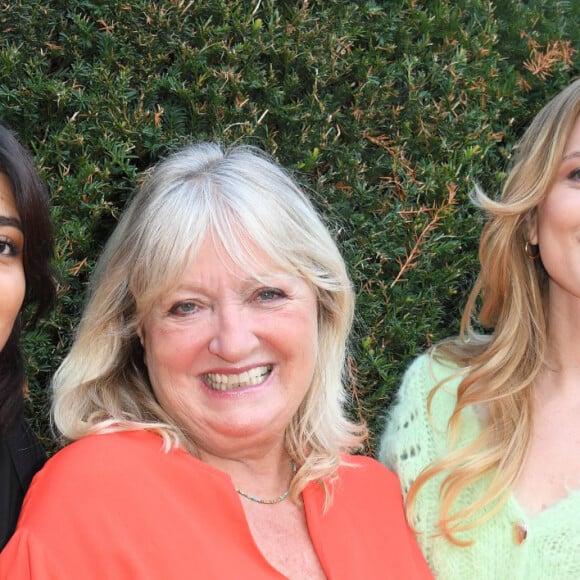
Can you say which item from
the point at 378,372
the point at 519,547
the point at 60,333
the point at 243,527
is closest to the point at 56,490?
the point at 243,527

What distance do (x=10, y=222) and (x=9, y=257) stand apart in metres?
0.10

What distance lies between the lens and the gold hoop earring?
10.9 feet

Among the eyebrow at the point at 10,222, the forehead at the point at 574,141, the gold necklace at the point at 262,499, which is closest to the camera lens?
the eyebrow at the point at 10,222

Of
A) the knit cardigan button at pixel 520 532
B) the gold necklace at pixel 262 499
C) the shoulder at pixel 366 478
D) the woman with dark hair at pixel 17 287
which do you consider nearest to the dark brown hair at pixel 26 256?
the woman with dark hair at pixel 17 287

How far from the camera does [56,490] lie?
228 cm

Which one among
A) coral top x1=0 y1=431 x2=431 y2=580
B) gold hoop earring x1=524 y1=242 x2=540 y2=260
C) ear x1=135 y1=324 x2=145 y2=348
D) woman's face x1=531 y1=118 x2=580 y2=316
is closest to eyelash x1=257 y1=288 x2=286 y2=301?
ear x1=135 y1=324 x2=145 y2=348

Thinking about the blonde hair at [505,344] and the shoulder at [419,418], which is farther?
the shoulder at [419,418]

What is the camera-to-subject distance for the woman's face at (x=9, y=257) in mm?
2529

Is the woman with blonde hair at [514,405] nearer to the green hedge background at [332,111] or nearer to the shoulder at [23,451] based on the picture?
the green hedge background at [332,111]

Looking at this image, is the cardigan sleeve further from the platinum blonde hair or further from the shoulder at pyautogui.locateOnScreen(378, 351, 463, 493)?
the platinum blonde hair

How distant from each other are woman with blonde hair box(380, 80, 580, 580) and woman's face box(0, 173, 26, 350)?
1386 millimetres

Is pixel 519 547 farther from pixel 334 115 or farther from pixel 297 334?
pixel 334 115

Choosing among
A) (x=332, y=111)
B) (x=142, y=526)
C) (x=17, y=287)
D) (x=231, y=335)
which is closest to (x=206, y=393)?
(x=231, y=335)

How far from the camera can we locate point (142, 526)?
2.32 meters
